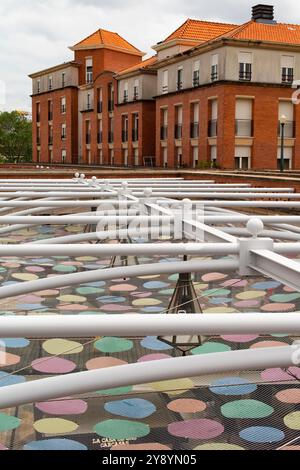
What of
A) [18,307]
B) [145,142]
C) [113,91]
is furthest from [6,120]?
[18,307]

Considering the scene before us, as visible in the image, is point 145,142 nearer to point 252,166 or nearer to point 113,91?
point 113,91

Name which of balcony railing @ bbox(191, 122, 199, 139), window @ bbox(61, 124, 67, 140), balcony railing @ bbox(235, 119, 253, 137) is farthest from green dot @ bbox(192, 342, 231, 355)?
window @ bbox(61, 124, 67, 140)

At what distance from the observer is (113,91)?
5250 cm

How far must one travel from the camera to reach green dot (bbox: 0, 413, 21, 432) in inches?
197

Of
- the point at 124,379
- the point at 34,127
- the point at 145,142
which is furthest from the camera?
the point at 34,127

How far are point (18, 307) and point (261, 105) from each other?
32073 millimetres

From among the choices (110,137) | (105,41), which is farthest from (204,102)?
(105,41)

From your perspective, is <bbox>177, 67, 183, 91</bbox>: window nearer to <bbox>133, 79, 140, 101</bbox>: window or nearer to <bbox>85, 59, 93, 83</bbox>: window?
<bbox>133, 79, 140, 101</bbox>: window

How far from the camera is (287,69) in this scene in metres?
38.4

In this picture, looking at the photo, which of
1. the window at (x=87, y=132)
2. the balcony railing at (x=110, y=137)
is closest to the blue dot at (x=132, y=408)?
the balcony railing at (x=110, y=137)

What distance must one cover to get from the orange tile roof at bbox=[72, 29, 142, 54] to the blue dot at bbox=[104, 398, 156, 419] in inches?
2327

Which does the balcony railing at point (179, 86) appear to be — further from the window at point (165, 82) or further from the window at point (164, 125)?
the window at point (164, 125)

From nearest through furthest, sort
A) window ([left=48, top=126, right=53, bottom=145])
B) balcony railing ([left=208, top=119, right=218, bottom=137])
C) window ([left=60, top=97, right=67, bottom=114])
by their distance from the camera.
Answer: balcony railing ([left=208, top=119, right=218, bottom=137]), window ([left=60, top=97, right=67, bottom=114]), window ([left=48, top=126, right=53, bottom=145])

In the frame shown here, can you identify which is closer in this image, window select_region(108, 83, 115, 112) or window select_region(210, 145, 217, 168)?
window select_region(210, 145, 217, 168)
